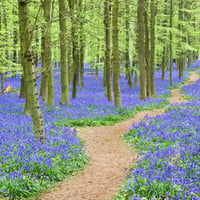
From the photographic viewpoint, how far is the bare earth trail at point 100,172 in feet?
19.7

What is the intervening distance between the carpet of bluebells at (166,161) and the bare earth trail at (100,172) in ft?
1.27

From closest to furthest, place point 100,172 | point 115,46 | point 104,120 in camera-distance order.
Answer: point 100,172
point 104,120
point 115,46

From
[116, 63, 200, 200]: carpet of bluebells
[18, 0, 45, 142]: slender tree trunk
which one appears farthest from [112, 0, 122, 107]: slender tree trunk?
[18, 0, 45, 142]: slender tree trunk

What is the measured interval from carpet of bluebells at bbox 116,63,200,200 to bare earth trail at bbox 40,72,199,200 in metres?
0.39

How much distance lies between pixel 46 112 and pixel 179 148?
8.38 metres

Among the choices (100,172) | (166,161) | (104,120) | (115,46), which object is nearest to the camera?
(166,161)

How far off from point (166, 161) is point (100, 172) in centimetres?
192

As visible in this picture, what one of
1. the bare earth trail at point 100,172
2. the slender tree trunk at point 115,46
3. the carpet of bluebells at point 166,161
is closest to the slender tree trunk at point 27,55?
the bare earth trail at point 100,172

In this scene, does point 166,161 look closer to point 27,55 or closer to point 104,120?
point 27,55

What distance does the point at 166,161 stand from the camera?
21.6ft

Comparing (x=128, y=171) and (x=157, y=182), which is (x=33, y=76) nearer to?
(x=128, y=171)

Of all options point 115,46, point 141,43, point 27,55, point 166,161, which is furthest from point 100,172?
point 141,43

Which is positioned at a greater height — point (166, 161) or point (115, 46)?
point (115, 46)

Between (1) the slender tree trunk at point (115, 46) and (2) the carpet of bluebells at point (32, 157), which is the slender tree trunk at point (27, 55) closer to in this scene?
(2) the carpet of bluebells at point (32, 157)
